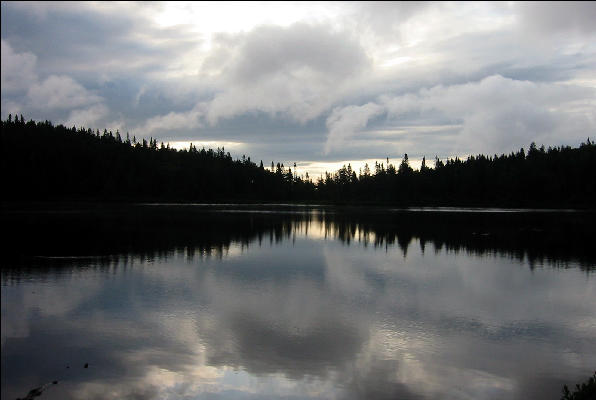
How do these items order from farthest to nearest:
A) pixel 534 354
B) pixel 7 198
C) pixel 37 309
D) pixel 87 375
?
pixel 7 198 → pixel 37 309 → pixel 534 354 → pixel 87 375

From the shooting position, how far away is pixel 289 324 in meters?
18.9

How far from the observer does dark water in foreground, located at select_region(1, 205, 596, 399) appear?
44.6 feet

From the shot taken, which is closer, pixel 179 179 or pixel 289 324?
pixel 289 324

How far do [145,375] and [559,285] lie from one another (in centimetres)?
2353

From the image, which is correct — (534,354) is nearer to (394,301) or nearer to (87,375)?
(394,301)

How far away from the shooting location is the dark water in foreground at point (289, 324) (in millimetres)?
13602

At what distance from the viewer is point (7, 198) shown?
121 metres

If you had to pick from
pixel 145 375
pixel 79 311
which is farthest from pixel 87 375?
pixel 79 311

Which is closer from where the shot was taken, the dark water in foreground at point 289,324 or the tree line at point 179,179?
the dark water in foreground at point 289,324

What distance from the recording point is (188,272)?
28.9 metres

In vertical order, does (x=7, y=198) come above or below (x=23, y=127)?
below

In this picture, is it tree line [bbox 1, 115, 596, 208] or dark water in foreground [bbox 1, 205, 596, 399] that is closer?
dark water in foreground [bbox 1, 205, 596, 399]

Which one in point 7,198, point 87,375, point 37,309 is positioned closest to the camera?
point 87,375

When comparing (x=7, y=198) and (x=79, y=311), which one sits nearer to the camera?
(x=79, y=311)
